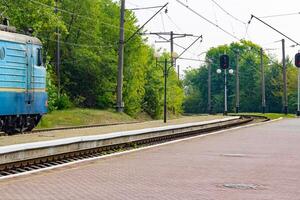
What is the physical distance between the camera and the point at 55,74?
166ft

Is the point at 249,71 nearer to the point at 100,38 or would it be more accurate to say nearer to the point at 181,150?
the point at 100,38

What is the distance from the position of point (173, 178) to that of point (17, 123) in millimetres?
13555

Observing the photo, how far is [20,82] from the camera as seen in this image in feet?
80.3

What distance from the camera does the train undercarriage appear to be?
24677mm

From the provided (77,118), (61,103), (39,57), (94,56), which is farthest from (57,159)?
(94,56)

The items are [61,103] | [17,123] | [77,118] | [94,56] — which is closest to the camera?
[17,123]

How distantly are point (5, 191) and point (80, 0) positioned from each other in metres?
43.6

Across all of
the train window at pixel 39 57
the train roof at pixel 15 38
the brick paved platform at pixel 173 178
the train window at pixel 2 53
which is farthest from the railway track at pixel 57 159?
the train roof at pixel 15 38

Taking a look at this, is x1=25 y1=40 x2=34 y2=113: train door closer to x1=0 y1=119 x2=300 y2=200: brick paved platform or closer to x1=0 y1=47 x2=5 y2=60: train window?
x1=0 y1=47 x2=5 y2=60: train window

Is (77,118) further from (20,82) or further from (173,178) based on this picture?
(173,178)

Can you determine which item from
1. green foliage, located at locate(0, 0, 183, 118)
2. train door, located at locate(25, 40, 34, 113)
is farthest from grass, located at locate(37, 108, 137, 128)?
green foliage, located at locate(0, 0, 183, 118)

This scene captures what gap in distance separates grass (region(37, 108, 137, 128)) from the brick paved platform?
16773 mm

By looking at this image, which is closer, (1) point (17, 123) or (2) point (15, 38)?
(2) point (15, 38)

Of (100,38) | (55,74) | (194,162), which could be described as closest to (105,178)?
(194,162)
